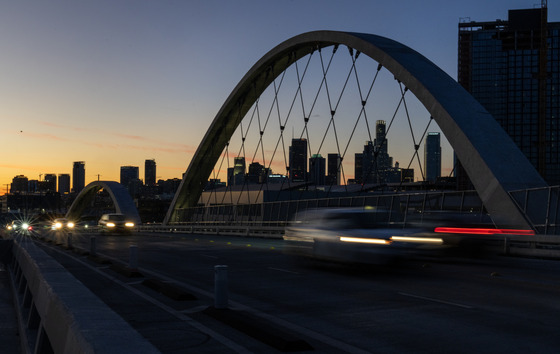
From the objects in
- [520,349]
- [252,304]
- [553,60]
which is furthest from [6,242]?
[553,60]

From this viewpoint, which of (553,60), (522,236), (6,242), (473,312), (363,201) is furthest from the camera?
(553,60)

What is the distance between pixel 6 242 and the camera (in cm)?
1966

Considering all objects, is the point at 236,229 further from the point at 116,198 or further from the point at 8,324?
the point at 116,198

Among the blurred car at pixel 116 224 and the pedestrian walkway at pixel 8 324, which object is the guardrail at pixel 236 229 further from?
the pedestrian walkway at pixel 8 324

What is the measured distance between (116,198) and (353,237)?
7316 centimetres

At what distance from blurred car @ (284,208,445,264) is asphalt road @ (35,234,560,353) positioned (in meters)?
0.36

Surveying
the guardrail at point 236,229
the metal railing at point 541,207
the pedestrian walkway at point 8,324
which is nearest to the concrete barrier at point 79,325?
the pedestrian walkway at point 8,324

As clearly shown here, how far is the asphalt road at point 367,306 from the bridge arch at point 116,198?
5805cm

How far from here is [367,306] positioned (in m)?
10.5

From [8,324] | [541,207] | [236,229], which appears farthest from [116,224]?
[8,324]

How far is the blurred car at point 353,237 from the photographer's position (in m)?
14.9

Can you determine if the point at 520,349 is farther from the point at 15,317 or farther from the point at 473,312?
the point at 15,317

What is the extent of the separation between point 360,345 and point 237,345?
1.46 m

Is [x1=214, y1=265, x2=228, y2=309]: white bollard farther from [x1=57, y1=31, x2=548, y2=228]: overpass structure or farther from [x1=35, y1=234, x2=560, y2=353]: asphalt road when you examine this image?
[x1=57, y1=31, x2=548, y2=228]: overpass structure
